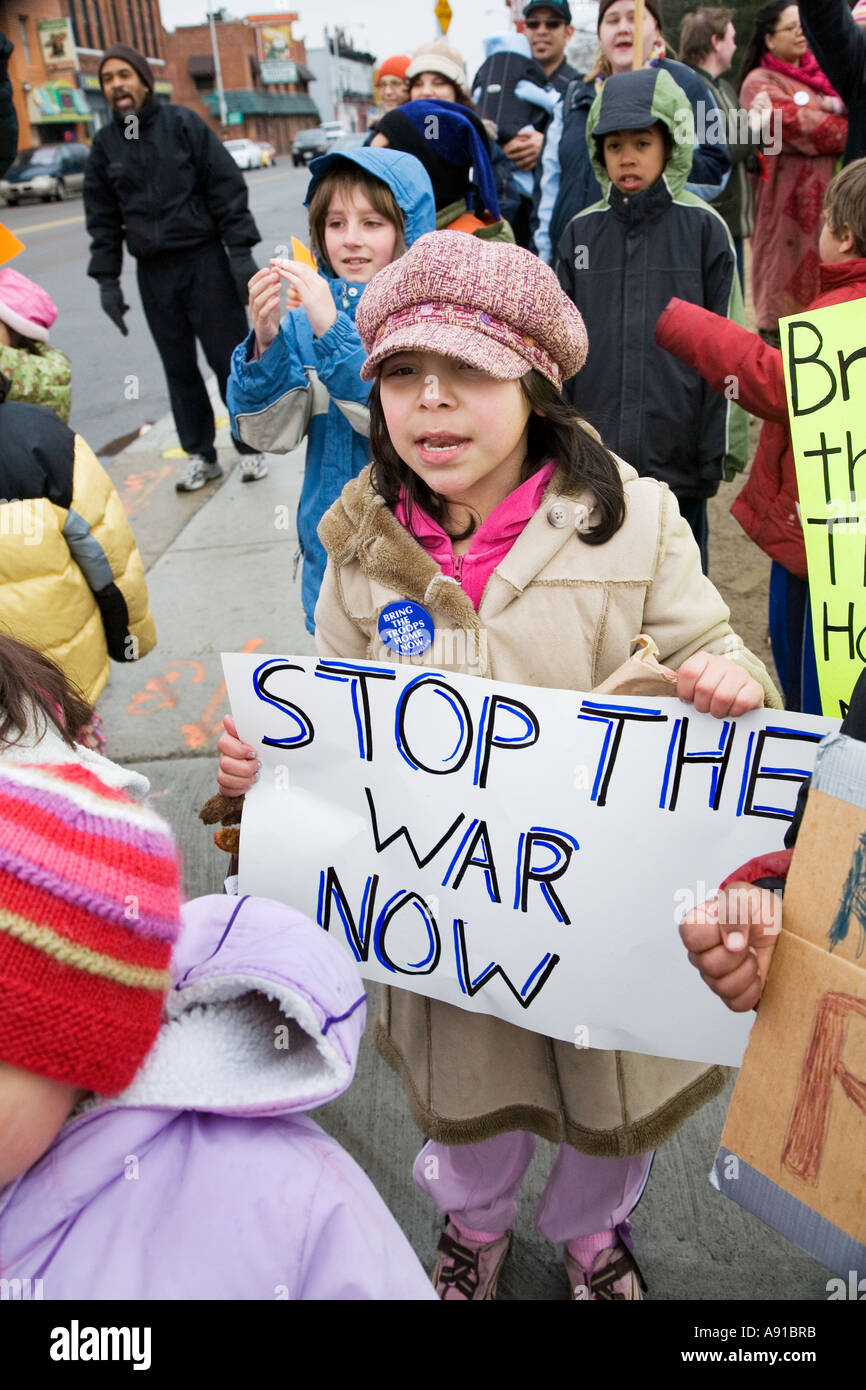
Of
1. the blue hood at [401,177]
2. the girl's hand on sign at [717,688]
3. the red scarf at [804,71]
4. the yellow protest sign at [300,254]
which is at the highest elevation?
the red scarf at [804,71]

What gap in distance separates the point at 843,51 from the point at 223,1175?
3862 mm

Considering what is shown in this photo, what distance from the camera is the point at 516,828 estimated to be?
1.51 m

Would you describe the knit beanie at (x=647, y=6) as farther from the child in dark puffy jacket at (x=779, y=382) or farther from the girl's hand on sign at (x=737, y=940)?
the girl's hand on sign at (x=737, y=940)

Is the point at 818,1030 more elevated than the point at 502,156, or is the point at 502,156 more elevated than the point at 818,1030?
the point at 502,156

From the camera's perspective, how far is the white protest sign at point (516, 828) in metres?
1.44

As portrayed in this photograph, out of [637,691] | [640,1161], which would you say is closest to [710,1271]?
[640,1161]

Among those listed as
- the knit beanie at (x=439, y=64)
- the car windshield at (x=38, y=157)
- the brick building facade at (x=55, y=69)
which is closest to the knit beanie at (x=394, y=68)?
the knit beanie at (x=439, y=64)

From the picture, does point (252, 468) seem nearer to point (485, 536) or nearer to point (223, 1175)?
point (485, 536)

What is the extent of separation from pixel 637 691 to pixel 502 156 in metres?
4.69

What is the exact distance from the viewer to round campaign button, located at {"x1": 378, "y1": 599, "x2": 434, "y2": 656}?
1538 millimetres

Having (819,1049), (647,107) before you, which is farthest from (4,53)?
(819,1049)

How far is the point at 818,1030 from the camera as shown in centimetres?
109
